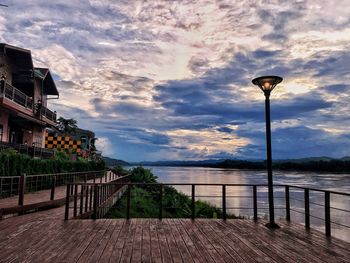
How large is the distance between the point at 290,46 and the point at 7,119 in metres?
16.1

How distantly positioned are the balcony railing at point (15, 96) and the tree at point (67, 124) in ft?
86.2

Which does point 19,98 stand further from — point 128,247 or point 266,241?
point 266,241

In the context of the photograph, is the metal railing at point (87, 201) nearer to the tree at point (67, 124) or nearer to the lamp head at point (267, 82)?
the lamp head at point (267, 82)

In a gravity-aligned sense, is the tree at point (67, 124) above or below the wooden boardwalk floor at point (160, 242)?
above

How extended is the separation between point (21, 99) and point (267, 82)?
15881 millimetres

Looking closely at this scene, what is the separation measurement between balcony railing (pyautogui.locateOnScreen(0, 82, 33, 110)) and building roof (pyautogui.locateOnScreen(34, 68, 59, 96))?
2677 millimetres

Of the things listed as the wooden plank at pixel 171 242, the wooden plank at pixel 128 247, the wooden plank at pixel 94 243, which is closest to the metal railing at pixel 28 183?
the wooden plank at pixel 94 243

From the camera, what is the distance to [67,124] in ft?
151

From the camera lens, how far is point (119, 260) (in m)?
4.12

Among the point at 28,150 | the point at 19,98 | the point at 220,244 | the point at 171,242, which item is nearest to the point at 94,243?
the point at 171,242

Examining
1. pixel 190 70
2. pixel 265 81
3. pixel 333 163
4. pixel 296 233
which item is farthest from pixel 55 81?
pixel 333 163

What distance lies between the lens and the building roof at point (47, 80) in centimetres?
2183

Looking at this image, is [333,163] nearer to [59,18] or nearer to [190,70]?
[190,70]

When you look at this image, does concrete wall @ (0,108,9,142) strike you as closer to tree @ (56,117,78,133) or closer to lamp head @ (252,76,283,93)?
lamp head @ (252,76,283,93)
